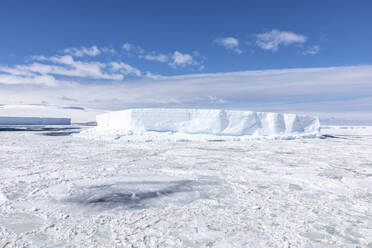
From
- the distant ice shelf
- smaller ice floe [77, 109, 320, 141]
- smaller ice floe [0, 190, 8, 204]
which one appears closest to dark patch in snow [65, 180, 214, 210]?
smaller ice floe [0, 190, 8, 204]

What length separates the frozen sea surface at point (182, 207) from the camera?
2156mm

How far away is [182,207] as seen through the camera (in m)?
2.94

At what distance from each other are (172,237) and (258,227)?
81 cm

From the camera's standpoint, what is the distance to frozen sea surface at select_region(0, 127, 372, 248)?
2156 millimetres

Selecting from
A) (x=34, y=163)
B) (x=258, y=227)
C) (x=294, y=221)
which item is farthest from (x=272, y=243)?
(x=34, y=163)

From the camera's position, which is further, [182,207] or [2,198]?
[2,198]

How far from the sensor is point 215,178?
440 cm

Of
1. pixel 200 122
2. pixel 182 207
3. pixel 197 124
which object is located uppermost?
pixel 200 122

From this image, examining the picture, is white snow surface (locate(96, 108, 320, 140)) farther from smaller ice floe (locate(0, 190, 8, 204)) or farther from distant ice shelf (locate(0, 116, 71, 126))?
distant ice shelf (locate(0, 116, 71, 126))

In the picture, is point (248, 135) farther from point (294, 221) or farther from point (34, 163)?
point (294, 221)

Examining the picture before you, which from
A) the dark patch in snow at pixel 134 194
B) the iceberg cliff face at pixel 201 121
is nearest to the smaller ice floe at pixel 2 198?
the dark patch in snow at pixel 134 194

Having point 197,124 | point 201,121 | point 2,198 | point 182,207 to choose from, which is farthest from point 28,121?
point 182,207

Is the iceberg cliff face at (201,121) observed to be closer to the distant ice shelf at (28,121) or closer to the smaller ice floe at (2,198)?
the smaller ice floe at (2,198)

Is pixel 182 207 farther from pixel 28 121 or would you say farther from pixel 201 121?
pixel 28 121
